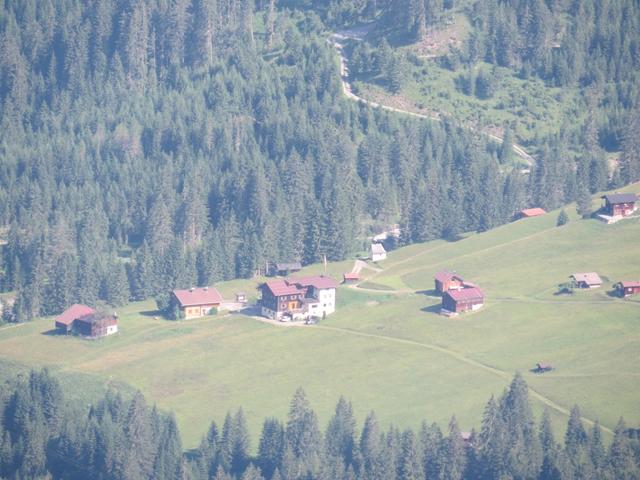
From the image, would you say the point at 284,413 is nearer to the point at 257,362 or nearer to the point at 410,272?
the point at 257,362

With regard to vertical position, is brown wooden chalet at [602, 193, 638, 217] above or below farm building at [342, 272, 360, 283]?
above

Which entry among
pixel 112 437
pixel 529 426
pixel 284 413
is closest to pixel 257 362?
pixel 284 413

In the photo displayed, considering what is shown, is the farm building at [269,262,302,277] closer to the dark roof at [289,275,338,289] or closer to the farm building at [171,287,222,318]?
the dark roof at [289,275,338,289]

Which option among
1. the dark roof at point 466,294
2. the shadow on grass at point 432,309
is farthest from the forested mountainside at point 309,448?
the shadow on grass at point 432,309

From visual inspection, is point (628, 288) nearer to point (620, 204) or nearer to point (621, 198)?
point (620, 204)

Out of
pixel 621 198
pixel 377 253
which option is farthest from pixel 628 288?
pixel 377 253

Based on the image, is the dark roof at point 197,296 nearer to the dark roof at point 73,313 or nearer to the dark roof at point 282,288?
the dark roof at point 282,288

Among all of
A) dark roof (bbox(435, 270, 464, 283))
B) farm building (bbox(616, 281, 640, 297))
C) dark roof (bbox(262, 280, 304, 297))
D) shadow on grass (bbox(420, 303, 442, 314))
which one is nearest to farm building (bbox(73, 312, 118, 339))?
dark roof (bbox(262, 280, 304, 297))
